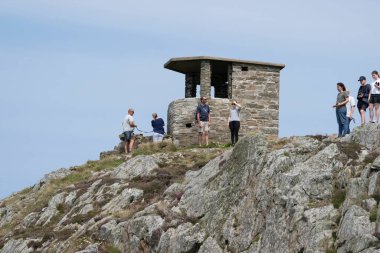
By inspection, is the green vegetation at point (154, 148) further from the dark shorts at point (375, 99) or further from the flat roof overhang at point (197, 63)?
the dark shorts at point (375, 99)

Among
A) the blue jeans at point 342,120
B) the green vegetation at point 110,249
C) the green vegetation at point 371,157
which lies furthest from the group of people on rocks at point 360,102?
the green vegetation at point 110,249

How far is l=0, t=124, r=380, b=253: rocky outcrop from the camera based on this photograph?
23.0 meters

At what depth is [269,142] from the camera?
1136 inches

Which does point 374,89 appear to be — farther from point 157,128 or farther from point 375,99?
point 157,128

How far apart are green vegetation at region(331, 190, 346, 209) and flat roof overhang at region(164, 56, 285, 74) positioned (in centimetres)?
1872

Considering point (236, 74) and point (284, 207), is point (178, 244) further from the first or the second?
point (236, 74)

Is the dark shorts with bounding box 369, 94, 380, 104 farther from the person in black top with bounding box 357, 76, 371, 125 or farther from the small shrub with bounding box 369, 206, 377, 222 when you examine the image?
the small shrub with bounding box 369, 206, 377, 222

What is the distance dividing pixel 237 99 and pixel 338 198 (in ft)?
60.0

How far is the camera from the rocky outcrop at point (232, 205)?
75.6 feet

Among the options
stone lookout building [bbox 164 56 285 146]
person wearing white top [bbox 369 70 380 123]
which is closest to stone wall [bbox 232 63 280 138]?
stone lookout building [bbox 164 56 285 146]

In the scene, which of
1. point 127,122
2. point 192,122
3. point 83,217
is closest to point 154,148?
point 127,122

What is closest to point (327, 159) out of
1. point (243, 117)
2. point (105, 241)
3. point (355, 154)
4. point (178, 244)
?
point (355, 154)

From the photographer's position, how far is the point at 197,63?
43344 mm

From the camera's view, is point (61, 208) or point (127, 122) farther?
point (127, 122)
